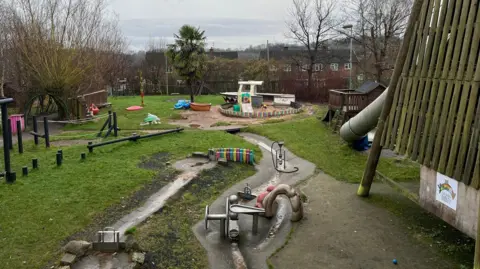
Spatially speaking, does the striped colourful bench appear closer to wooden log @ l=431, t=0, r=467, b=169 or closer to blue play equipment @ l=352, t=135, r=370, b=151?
blue play equipment @ l=352, t=135, r=370, b=151

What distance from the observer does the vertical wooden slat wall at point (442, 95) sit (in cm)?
830

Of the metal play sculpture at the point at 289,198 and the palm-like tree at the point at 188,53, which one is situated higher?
the palm-like tree at the point at 188,53

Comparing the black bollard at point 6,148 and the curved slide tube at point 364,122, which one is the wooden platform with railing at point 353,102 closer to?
the curved slide tube at point 364,122

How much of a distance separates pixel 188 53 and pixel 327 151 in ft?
62.1

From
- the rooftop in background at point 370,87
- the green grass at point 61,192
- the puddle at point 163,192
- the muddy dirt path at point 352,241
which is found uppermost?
the rooftop in background at point 370,87

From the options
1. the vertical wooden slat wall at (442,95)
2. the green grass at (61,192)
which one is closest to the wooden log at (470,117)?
the vertical wooden slat wall at (442,95)

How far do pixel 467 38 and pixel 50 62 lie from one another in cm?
2407

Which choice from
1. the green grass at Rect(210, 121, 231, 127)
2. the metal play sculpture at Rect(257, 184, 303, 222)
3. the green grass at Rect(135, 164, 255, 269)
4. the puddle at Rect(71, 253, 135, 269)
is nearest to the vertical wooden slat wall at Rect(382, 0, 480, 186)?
the metal play sculpture at Rect(257, 184, 303, 222)

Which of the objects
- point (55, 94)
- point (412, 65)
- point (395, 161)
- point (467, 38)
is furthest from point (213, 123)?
point (467, 38)

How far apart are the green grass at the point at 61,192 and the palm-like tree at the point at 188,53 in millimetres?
15445

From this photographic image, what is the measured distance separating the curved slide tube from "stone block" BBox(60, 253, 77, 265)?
934 centimetres

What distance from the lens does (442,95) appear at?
9.19 m

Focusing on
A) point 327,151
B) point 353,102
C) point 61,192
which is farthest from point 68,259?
point 353,102

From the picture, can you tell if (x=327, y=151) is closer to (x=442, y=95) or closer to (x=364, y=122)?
(x=364, y=122)
